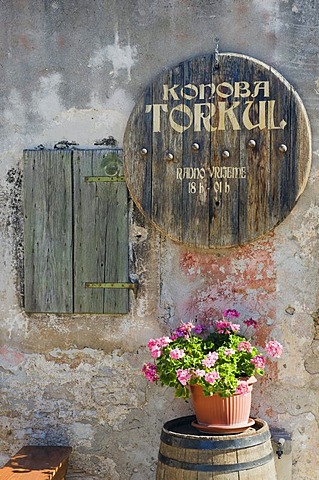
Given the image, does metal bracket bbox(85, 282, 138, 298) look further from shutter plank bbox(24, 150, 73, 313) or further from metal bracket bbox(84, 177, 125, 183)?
metal bracket bbox(84, 177, 125, 183)

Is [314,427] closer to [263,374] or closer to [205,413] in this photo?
[263,374]

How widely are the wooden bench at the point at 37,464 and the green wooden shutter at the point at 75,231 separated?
0.86 m

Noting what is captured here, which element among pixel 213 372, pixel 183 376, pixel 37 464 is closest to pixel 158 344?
pixel 183 376

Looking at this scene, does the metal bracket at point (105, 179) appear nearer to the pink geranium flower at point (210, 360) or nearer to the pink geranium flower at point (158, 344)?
the pink geranium flower at point (158, 344)

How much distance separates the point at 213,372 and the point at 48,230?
4.67 feet

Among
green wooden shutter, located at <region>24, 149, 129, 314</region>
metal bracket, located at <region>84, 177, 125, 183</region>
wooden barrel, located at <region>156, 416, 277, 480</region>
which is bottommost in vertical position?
wooden barrel, located at <region>156, 416, 277, 480</region>

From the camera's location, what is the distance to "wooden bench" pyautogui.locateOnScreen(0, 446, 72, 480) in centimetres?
448

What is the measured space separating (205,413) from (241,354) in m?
0.38

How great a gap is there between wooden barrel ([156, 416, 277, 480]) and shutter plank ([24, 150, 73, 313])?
1212mm

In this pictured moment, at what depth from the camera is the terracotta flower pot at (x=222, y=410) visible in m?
4.33

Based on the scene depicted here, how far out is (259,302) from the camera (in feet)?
15.9

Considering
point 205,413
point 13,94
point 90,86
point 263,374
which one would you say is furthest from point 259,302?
point 13,94

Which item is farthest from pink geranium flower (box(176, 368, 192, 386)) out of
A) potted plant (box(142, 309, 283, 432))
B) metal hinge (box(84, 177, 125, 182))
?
metal hinge (box(84, 177, 125, 182))

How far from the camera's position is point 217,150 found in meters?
4.76
